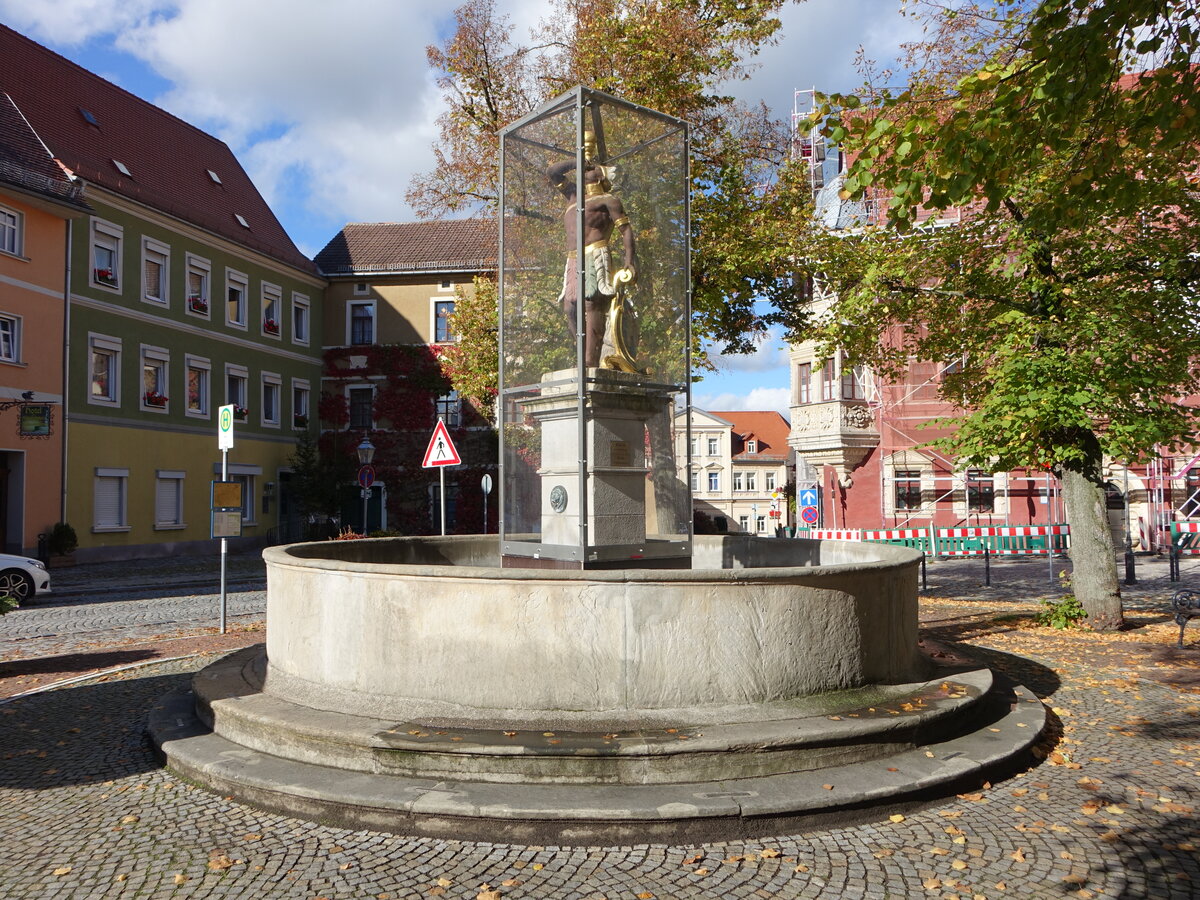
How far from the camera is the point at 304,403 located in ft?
126

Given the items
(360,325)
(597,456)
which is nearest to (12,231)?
(360,325)

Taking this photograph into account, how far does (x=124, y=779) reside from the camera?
581 cm

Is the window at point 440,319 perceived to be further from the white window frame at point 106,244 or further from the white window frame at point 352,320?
the white window frame at point 106,244

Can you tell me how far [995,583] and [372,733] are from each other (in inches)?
674

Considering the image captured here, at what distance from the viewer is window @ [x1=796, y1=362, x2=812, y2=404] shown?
37344 millimetres

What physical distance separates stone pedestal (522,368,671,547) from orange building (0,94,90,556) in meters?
19.7

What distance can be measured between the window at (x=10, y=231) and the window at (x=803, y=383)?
26248 mm

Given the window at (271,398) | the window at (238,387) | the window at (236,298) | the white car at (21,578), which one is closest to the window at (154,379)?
the window at (238,387)

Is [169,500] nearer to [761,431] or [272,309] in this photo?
[272,309]

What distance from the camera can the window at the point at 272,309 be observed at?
35719mm

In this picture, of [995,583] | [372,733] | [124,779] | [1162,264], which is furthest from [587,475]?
[995,583]

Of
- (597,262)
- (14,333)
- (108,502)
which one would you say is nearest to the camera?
(597,262)

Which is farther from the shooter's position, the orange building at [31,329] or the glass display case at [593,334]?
the orange building at [31,329]

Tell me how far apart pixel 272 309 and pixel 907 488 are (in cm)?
2466
